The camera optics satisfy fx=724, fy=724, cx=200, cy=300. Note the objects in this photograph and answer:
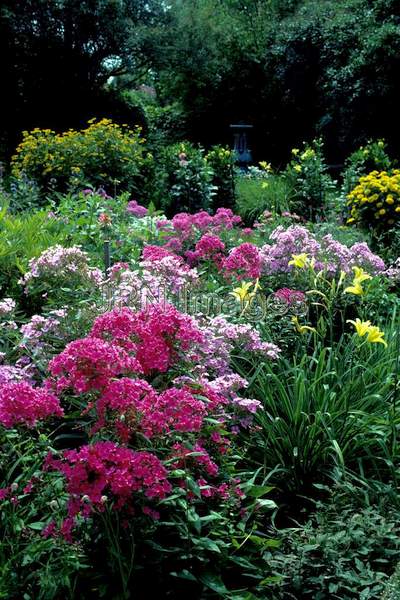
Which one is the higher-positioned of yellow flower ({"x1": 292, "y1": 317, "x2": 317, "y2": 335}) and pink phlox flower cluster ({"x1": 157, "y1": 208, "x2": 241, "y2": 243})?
pink phlox flower cluster ({"x1": 157, "y1": 208, "x2": 241, "y2": 243})

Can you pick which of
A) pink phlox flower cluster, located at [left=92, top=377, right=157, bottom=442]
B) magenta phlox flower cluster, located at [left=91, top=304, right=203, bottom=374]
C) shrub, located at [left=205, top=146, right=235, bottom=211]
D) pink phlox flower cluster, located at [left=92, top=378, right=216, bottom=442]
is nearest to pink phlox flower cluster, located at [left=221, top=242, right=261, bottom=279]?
magenta phlox flower cluster, located at [left=91, top=304, right=203, bottom=374]

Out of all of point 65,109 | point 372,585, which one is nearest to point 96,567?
point 372,585

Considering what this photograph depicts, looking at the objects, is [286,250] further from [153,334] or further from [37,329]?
[153,334]

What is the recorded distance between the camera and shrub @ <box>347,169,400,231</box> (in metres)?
8.12

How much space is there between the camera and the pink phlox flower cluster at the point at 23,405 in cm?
219

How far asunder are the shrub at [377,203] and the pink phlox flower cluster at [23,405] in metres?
6.37

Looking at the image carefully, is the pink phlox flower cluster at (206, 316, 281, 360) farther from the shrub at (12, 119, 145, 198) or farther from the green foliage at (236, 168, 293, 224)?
the shrub at (12, 119, 145, 198)

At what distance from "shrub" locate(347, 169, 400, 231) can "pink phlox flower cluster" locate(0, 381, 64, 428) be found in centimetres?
637

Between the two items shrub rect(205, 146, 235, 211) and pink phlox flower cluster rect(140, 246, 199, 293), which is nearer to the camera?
pink phlox flower cluster rect(140, 246, 199, 293)

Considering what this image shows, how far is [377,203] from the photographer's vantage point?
823 cm

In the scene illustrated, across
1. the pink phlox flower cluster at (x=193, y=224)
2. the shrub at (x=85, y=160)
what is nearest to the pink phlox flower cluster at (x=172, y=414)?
the pink phlox flower cluster at (x=193, y=224)

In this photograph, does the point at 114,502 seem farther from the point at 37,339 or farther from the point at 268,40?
the point at 268,40

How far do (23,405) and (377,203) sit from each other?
6714mm

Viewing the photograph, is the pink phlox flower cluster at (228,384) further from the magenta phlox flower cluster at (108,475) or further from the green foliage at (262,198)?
the green foliage at (262,198)
